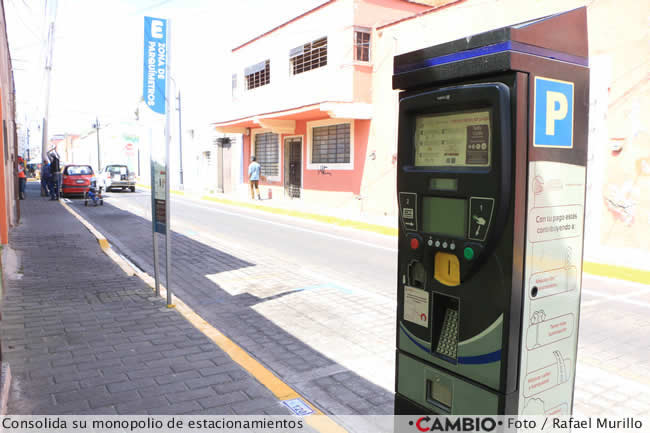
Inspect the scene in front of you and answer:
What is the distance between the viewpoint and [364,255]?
10.2m

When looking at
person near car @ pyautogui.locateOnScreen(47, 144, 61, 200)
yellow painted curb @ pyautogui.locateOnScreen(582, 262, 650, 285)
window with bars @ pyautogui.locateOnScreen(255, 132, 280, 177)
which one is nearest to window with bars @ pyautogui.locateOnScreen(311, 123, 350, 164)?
window with bars @ pyautogui.locateOnScreen(255, 132, 280, 177)

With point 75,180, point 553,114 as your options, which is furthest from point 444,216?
point 75,180

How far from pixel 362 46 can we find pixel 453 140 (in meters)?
16.3

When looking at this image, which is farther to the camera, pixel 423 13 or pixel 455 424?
pixel 423 13

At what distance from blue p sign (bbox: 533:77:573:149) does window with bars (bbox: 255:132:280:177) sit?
21.6 m

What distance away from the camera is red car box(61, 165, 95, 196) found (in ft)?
77.1

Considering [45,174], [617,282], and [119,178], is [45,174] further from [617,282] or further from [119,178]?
[617,282]

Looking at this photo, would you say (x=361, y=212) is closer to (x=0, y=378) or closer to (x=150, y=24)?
(x=150, y=24)

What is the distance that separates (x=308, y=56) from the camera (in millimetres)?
20188

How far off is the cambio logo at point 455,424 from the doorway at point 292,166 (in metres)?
19.6

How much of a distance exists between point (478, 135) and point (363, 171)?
15767mm

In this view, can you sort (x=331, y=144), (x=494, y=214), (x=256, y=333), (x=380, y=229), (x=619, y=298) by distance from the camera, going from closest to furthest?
(x=494, y=214) → (x=256, y=333) → (x=619, y=298) → (x=380, y=229) → (x=331, y=144)

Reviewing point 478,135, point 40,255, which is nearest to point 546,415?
point 478,135

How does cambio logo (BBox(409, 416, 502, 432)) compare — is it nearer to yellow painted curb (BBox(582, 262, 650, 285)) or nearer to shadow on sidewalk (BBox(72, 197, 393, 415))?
shadow on sidewalk (BBox(72, 197, 393, 415))
